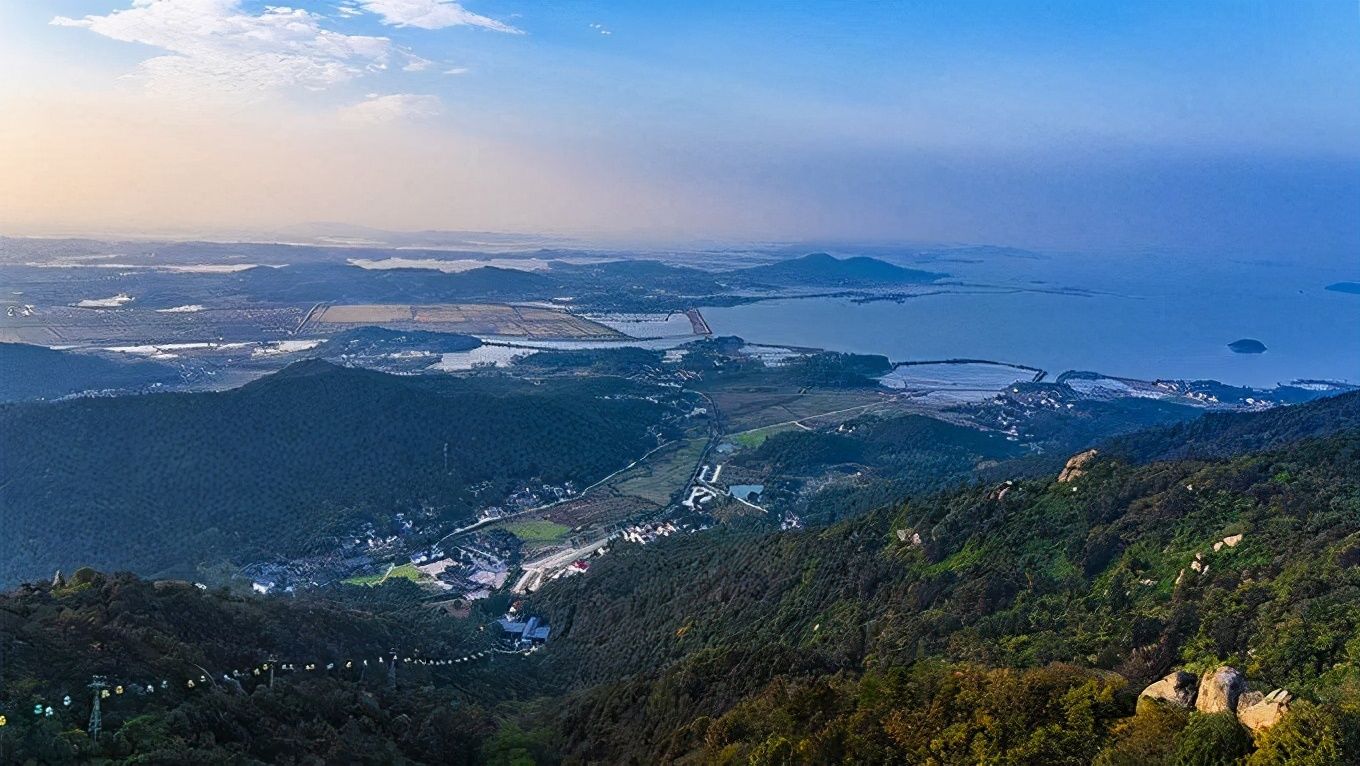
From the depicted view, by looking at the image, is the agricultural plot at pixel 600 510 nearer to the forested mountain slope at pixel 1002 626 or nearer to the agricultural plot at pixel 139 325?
the forested mountain slope at pixel 1002 626

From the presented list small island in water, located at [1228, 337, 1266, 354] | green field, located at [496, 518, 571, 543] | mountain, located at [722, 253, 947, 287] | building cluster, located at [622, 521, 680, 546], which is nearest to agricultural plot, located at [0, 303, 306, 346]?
green field, located at [496, 518, 571, 543]

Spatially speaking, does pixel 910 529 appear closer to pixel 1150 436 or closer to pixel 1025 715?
pixel 1025 715

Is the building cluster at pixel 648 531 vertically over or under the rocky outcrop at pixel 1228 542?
under

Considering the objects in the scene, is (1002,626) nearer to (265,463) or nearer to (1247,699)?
(1247,699)

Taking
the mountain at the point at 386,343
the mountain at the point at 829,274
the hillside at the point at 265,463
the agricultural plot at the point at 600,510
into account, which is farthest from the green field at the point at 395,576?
the mountain at the point at 829,274

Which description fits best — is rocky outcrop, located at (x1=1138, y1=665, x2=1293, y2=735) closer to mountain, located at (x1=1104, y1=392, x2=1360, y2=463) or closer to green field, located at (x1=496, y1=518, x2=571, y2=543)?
mountain, located at (x1=1104, y1=392, x2=1360, y2=463)

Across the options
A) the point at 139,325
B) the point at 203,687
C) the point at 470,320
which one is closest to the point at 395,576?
the point at 203,687
